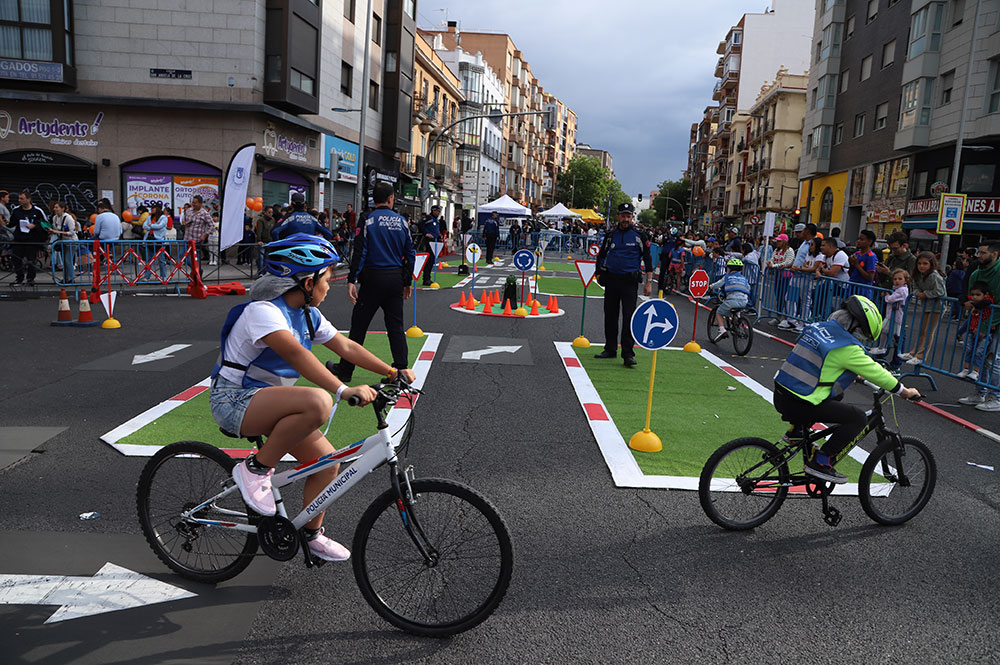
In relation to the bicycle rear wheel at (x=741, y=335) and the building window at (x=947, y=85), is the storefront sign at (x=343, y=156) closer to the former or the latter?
the bicycle rear wheel at (x=741, y=335)

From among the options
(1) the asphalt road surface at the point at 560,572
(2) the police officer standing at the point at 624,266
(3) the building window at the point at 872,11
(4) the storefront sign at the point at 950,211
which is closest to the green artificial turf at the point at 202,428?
(1) the asphalt road surface at the point at 560,572

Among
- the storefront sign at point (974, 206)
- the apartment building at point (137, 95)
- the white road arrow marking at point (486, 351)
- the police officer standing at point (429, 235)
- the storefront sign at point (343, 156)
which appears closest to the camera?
the white road arrow marking at point (486, 351)

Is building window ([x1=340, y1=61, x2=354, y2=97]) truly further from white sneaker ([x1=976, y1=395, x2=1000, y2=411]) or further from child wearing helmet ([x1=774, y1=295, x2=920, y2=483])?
child wearing helmet ([x1=774, y1=295, x2=920, y2=483])

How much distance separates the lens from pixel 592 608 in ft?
11.7

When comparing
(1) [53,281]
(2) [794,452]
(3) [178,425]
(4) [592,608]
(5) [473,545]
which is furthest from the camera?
(1) [53,281]

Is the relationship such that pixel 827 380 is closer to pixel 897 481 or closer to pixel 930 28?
pixel 897 481

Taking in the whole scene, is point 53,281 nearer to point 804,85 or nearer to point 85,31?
point 85,31

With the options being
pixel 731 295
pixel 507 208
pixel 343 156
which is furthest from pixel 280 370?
pixel 507 208

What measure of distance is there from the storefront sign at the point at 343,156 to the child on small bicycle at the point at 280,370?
1124 inches

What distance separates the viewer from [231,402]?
3359mm

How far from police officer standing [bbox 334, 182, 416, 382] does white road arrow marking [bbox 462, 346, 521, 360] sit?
1.87 metres

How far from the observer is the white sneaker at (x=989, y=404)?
852cm

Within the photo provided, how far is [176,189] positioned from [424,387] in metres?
20.0

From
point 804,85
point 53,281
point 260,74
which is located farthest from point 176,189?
point 804,85
